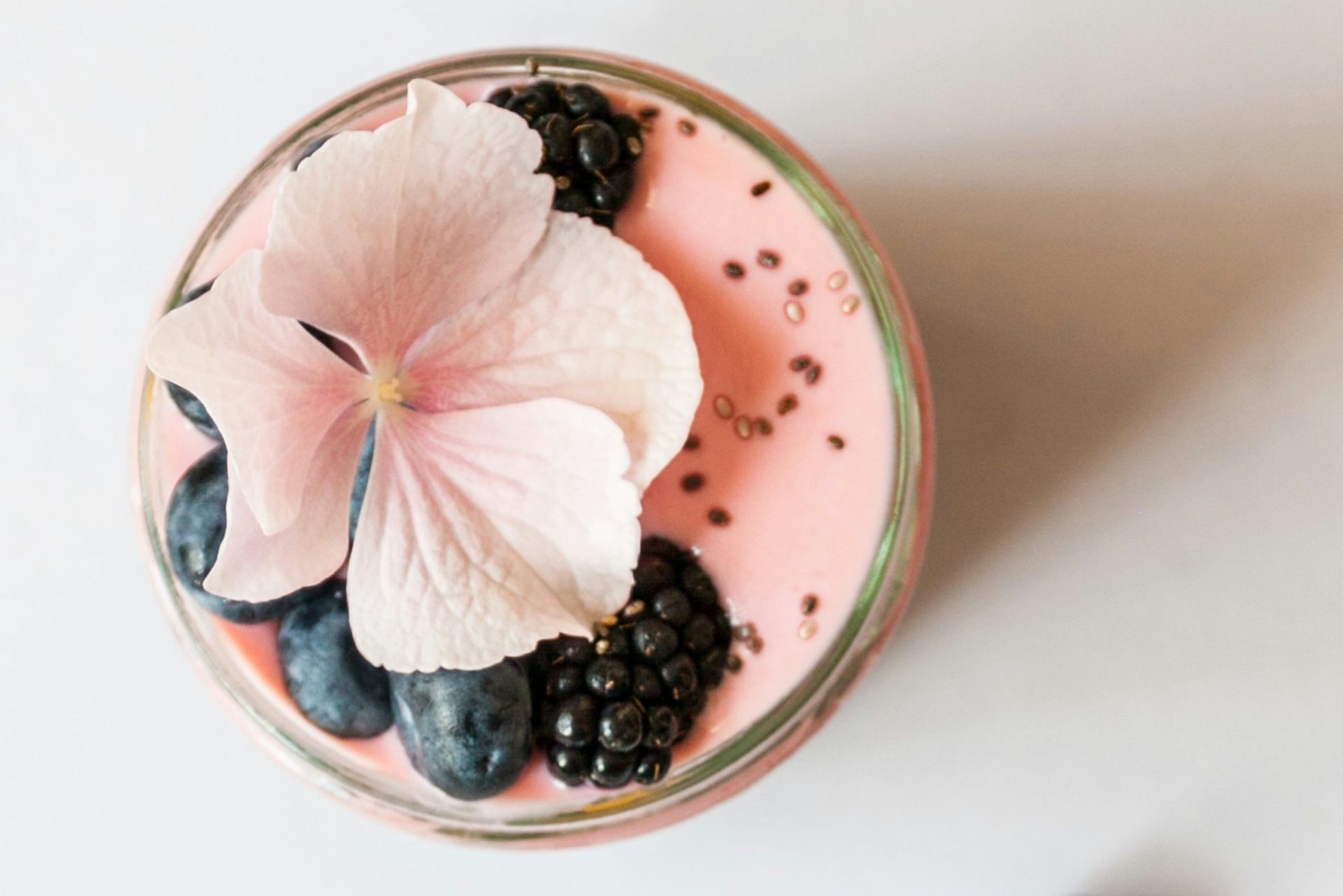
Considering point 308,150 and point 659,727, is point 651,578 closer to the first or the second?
point 659,727

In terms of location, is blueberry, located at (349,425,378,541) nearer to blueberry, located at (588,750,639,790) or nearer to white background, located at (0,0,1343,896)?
blueberry, located at (588,750,639,790)

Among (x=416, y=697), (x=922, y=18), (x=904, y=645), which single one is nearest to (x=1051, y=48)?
(x=922, y=18)

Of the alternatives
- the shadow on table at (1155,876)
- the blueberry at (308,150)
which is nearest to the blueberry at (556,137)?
the blueberry at (308,150)

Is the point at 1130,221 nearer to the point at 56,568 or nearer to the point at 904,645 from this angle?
the point at 904,645

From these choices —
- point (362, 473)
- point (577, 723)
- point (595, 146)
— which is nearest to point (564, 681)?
point (577, 723)

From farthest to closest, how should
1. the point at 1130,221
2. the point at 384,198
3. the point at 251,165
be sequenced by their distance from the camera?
1. the point at 1130,221
2. the point at 251,165
3. the point at 384,198

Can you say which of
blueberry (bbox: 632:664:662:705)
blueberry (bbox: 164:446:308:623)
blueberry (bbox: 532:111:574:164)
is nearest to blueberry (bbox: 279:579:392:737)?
blueberry (bbox: 164:446:308:623)
